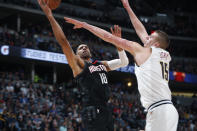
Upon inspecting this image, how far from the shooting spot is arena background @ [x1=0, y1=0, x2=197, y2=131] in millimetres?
13961

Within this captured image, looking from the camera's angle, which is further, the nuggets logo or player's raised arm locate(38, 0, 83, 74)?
the nuggets logo

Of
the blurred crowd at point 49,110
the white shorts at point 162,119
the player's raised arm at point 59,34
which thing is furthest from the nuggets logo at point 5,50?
the white shorts at point 162,119

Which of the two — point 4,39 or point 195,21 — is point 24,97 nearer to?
point 4,39

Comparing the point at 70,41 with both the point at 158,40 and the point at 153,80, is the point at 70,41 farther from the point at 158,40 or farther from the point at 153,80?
the point at 153,80

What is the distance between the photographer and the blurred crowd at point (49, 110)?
→ 12.5m

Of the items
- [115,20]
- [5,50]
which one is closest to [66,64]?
[5,50]

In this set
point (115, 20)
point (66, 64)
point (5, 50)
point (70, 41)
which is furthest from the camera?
point (115, 20)

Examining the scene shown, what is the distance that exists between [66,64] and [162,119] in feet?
61.5

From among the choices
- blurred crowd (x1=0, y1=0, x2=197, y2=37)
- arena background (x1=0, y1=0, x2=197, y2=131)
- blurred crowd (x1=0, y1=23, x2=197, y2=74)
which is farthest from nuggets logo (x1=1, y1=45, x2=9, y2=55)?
blurred crowd (x1=0, y1=0, x2=197, y2=37)

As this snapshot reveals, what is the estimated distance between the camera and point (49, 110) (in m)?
14.4

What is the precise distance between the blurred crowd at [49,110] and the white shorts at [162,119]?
8.06m

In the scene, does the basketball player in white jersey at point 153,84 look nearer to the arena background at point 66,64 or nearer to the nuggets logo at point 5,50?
the arena background at point 66,64

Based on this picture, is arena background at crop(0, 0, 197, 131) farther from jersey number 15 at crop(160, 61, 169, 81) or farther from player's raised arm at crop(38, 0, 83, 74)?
jersey number 15 at crop(160, 61, 169, 81)

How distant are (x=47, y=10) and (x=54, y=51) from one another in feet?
57.4
